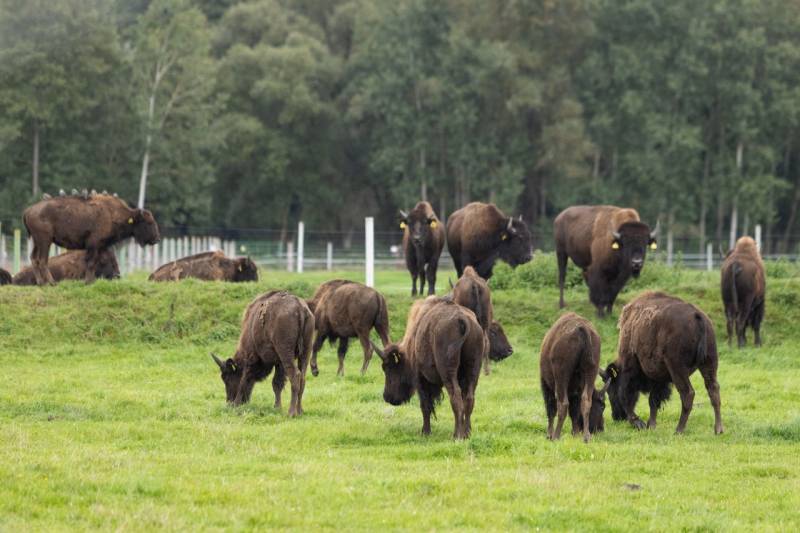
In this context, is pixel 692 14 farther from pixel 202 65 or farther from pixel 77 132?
pixel 77 132

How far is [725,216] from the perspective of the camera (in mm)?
63688

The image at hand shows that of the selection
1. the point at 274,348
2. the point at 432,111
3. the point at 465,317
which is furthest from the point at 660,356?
the point at 432,111

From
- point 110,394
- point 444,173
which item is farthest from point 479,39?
point 110,394

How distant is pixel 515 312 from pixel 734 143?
40.3 meters

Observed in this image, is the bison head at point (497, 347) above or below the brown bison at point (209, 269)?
below

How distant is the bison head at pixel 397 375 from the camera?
46.1 feet

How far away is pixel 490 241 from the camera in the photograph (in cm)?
2675

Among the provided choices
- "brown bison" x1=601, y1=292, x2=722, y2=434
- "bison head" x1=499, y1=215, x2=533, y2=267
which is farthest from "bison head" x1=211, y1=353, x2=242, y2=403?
"bison head" x1=499, y1=215, x2=533, y2=267

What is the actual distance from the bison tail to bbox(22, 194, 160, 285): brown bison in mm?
14552

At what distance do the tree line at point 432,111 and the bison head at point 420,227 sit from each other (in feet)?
93.5

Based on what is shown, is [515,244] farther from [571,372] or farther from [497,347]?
[571,372]

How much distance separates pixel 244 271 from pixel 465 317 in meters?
16.0

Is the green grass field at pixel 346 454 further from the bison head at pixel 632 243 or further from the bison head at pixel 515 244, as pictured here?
the bison head at pixel 515 244

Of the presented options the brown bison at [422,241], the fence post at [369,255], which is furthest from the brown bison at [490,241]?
the fence post at [369,255]
